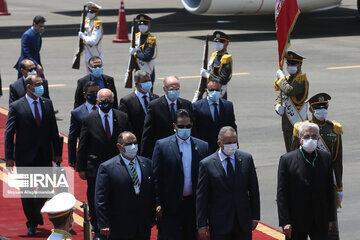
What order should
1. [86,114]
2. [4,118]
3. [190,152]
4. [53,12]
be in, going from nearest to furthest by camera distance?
[190,152], [86,114], [4,118], [53,12]

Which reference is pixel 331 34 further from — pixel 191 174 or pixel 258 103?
pixel 191 174

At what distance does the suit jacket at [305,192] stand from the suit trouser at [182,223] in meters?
1.05

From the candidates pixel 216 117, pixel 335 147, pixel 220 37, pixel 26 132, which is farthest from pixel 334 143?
pixel 220 37

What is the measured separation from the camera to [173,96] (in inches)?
452

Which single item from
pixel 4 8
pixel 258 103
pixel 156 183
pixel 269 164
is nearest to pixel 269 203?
pixel 269 164

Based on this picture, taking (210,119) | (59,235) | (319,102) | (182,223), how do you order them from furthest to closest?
(210,119), (319,102), (182,223), (59,235)

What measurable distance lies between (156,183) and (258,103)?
998 centimetres

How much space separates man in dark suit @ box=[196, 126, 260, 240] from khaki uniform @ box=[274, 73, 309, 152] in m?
4.25

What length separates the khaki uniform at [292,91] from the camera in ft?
43.1

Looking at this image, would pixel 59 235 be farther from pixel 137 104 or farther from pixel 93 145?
pixel 137 104

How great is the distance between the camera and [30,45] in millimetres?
17484

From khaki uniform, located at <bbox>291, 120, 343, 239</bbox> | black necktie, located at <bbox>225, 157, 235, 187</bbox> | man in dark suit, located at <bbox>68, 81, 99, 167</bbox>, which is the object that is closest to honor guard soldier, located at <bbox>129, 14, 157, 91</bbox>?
man in dark suit, located at <bbox>68, 81, 99, 167</bbox>

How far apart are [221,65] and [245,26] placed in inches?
708

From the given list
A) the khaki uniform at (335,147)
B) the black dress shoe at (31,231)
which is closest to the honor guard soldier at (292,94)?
the khaki uniform at (335,147)
